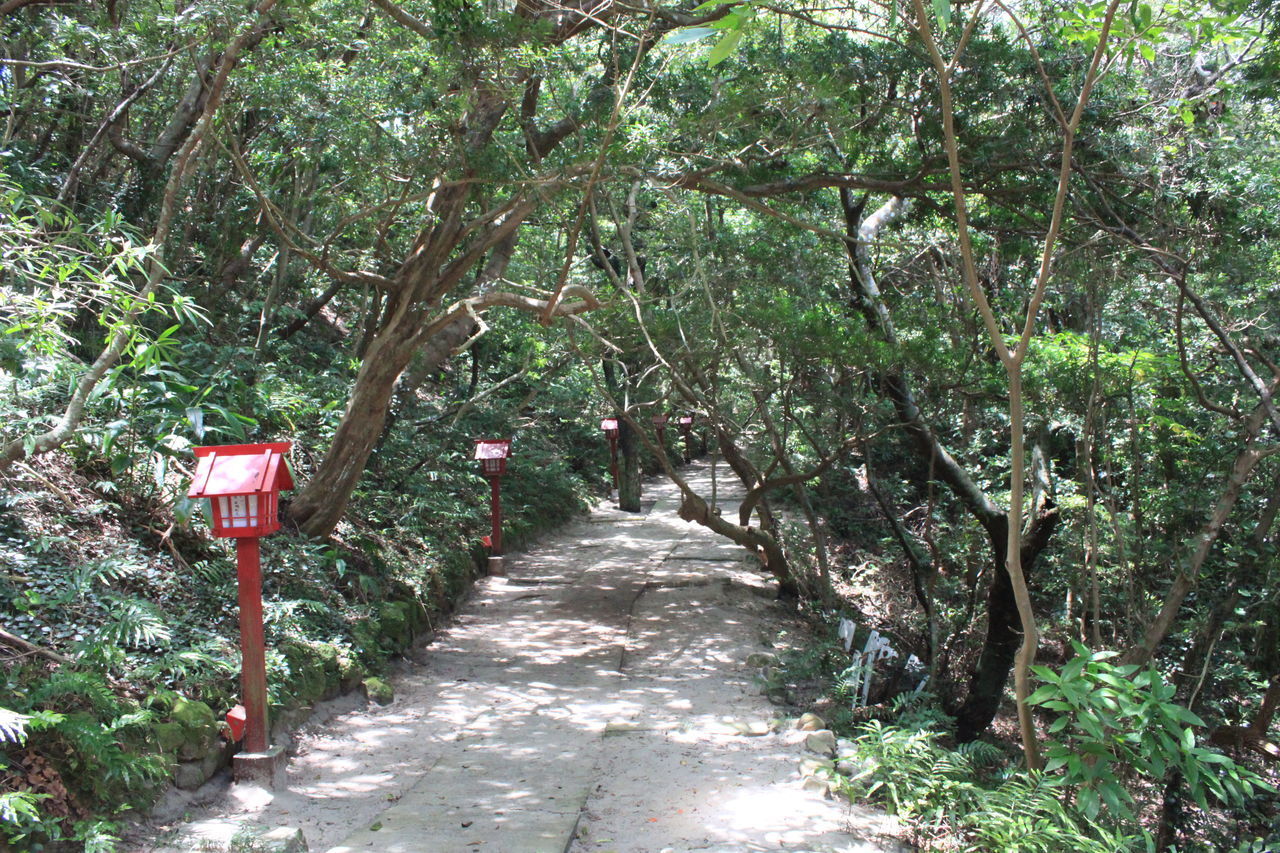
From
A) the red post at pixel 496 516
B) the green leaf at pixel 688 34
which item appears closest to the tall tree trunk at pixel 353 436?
the red post at pixel 496 516

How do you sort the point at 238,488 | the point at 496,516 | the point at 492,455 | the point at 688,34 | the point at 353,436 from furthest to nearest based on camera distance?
the point at 496,516 → the point at 492,455 → the point at 353,436 → the point at 238,488 → the point at 688,34

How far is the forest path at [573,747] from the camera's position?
4.13m

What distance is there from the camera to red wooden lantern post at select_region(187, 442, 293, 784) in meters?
4.46

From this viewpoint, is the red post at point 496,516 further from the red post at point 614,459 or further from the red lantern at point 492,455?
the red post at point 614,459

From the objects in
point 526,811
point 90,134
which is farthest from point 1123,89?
point 90,134

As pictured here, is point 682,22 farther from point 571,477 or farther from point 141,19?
point 571,477

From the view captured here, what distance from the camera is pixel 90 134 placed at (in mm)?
9227

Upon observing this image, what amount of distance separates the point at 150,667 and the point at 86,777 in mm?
629

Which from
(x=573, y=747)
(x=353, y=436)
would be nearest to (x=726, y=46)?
(x=573, y=747)

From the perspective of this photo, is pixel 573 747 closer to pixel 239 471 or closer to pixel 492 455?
pixel 239 471

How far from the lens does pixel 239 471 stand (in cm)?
452

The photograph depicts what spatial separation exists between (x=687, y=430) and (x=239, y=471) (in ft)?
54.1

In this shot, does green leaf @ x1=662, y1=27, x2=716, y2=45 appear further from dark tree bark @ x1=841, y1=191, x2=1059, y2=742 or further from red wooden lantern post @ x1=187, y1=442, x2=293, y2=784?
dark tree bark @ x1=841, y1=191, x2=1059, y2=742

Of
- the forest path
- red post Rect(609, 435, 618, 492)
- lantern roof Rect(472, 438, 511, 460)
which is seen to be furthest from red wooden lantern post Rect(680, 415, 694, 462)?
the forest path
